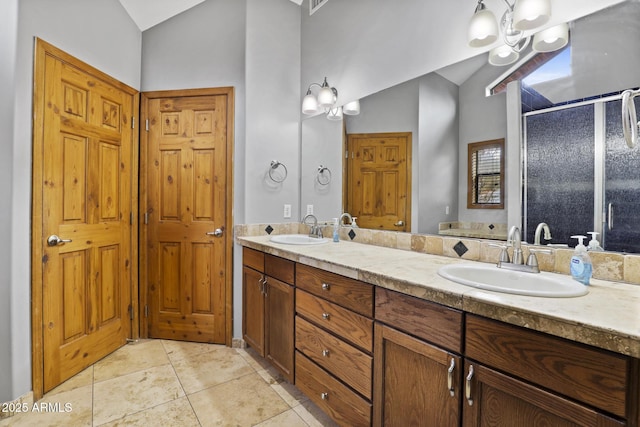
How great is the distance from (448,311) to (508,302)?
198mm

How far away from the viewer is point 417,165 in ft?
6.41

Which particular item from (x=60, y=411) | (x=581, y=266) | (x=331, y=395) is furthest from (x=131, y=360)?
(x=581, y=266)

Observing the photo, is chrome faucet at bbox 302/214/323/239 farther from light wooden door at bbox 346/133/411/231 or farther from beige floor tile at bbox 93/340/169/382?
beige floor tile at bbox 93/340/169/382

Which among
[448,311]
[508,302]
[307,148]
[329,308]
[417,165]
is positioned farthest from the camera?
[307,148]

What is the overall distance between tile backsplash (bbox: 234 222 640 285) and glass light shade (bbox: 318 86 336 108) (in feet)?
3.14

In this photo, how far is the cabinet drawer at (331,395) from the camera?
1408mm

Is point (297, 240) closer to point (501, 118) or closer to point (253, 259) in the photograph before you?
point (253, 259)

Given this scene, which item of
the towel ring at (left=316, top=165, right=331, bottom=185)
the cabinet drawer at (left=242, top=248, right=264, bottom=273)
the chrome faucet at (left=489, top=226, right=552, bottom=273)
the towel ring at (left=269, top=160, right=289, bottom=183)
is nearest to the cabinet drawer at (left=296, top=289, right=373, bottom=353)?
the cabinet drawer at (left=242, top=248, right=264, bottom=273)

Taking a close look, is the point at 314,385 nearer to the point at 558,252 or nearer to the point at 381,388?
the point at 381,388

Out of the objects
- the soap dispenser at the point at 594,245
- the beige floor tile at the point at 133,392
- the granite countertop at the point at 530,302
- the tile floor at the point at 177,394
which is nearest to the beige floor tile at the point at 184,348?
the tile floor at the point at 177,394

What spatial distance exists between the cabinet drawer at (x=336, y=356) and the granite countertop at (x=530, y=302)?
340 millimetres

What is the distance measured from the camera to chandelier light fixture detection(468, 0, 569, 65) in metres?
1.33

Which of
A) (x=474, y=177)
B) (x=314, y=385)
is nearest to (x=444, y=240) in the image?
(x=474, y=177)

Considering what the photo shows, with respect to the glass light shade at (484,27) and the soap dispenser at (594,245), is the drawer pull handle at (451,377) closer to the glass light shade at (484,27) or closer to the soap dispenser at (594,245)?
the soap dispenser at (594,245)
